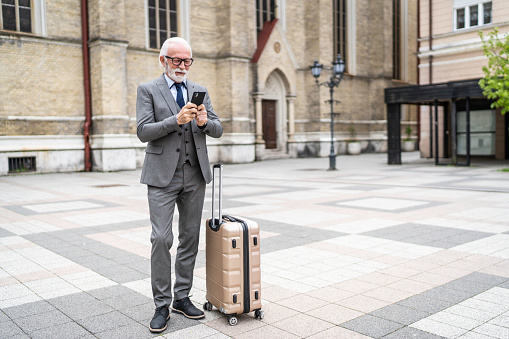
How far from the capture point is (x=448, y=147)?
26.3 m

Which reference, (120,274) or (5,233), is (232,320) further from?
(5,233)

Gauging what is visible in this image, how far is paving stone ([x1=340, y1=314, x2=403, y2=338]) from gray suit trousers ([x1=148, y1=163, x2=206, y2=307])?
4.50 ft

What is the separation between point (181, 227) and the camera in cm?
413

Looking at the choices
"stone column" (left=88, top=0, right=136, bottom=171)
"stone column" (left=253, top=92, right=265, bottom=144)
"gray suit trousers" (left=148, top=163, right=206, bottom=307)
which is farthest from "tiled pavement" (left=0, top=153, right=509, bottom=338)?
"stone column" (left=253, top=92, right=265, bottom=144)

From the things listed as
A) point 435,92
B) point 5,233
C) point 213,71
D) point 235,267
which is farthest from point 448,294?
point 213,71

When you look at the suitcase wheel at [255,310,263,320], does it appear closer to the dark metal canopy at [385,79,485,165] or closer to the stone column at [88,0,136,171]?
the stone column at [88,0,136,171]

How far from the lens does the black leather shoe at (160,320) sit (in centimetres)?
371

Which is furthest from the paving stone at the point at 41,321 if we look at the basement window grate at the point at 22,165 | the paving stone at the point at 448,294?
the basement window grate at the point at 22,165

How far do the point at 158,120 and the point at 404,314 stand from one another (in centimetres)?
256

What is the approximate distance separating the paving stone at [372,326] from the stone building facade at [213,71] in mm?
18657

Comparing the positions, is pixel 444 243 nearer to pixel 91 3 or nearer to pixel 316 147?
pixel 91 3

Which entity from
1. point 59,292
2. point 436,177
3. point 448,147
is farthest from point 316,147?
point 59,292

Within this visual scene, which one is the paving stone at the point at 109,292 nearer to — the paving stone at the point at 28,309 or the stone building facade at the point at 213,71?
the paving stone at the point at 28,309

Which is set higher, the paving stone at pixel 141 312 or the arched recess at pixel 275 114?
the arched recess at pixel 275 114
